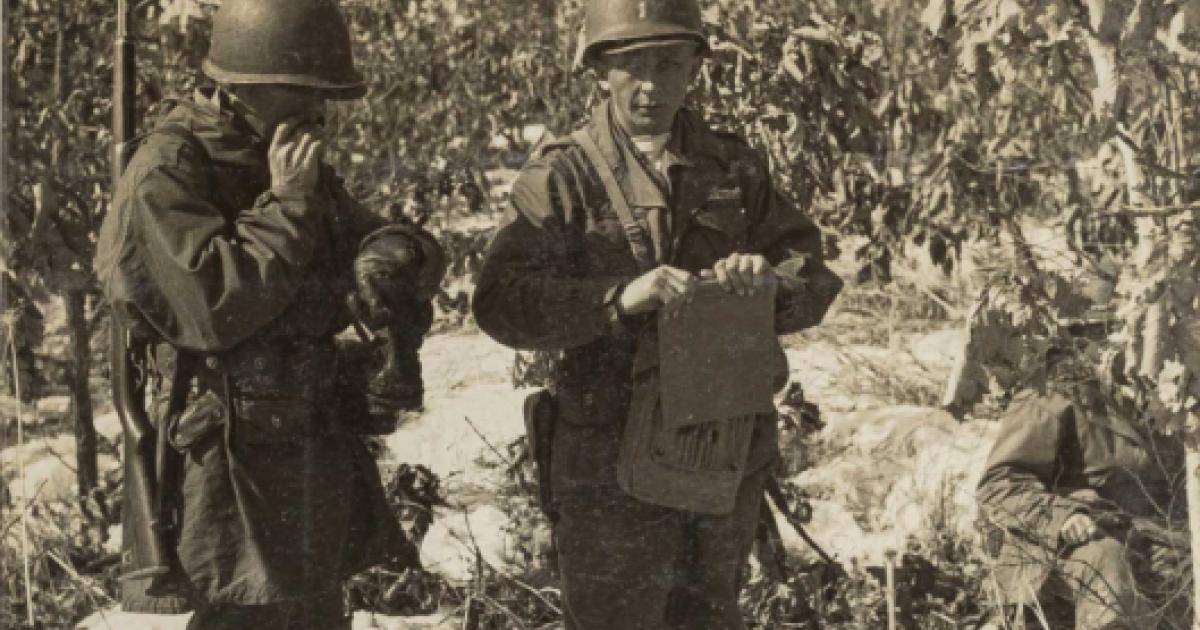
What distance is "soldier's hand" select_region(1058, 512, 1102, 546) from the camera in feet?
20.4

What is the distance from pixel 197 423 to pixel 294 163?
0.62 metres

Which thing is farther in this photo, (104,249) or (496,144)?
(496,144)

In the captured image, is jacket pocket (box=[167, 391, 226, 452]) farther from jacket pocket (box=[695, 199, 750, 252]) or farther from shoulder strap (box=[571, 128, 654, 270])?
jacket pocket (box=[695, 199, 750, 252])

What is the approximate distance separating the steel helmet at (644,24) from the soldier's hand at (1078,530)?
220 centimetres

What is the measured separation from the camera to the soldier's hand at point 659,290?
455cm

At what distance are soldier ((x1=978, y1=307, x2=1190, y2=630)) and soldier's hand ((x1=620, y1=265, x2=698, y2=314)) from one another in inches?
71.3

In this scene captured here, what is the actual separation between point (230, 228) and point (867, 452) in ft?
14.6

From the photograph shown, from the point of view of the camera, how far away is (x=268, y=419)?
4672 mm

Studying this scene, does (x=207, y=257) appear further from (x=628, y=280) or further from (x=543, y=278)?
(x=628, y=280)

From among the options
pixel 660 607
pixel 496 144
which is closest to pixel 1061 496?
pixel 660 607

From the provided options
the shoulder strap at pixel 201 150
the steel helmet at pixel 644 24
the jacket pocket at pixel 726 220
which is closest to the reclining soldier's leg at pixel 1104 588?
the jacket pocket at pixel 726 220

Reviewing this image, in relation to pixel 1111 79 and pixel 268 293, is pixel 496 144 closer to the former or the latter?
pixel 1111 79

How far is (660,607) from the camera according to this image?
15.9 ft

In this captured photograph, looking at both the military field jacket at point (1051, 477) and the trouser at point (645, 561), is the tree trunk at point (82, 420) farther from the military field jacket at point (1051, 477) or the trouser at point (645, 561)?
the trouser at point (645, 561)
